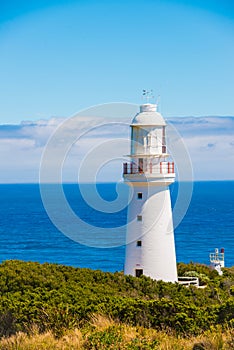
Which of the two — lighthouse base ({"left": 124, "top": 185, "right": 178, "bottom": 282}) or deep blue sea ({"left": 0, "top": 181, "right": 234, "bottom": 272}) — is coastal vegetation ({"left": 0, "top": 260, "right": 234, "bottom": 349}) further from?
deep blue sea ({"left": 0, "top": 181, "right": 234, "bottom": 272})

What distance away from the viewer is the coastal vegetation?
452 inches

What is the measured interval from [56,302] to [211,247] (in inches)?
1909

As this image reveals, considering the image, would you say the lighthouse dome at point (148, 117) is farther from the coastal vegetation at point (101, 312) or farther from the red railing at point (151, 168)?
the coastal vegetation at point (101, 312)

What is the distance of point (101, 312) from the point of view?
14.4 metres

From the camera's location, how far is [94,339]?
11.2 metres

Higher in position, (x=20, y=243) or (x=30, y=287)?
(x=20, y=243)

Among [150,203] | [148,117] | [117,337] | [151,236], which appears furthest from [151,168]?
[117,337]

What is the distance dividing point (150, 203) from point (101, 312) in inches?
316

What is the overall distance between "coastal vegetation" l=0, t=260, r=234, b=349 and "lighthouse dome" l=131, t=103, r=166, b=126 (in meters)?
6.13

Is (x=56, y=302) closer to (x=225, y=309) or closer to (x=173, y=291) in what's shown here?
(x=225, y=309)

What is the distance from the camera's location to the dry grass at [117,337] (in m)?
10.9

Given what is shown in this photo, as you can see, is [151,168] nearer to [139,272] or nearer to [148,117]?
[148,117]

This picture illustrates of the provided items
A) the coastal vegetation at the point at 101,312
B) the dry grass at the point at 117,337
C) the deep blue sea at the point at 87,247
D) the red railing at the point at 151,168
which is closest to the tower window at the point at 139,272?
the coastal vegetation at the point at 101,312

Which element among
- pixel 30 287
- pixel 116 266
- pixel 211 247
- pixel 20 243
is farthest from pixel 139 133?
pixel 20 243
